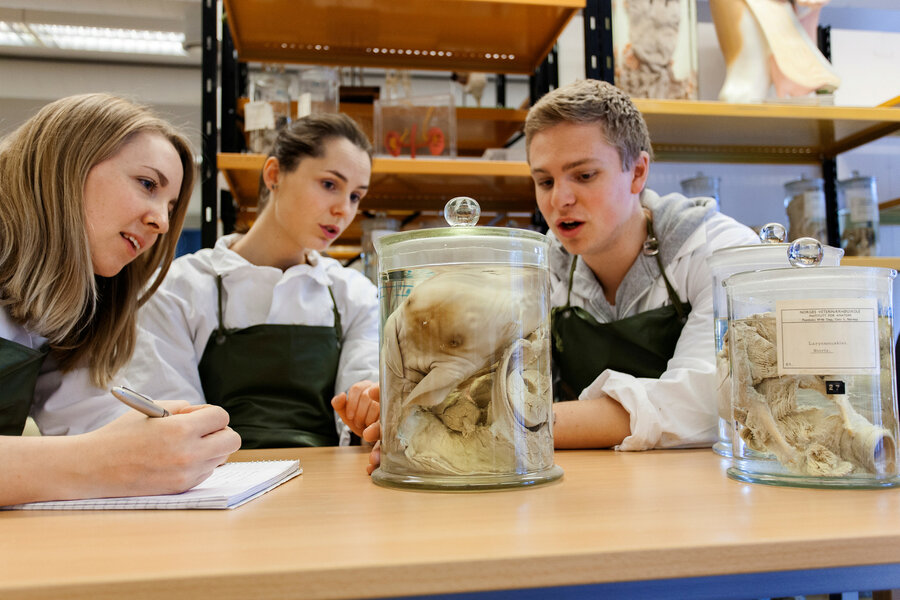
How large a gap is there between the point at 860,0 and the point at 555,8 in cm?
135

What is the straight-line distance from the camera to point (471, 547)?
0.48 metres

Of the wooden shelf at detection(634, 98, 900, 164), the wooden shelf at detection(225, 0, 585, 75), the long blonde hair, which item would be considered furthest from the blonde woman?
the wooden shelf at detection(634, 98, 900, 164)

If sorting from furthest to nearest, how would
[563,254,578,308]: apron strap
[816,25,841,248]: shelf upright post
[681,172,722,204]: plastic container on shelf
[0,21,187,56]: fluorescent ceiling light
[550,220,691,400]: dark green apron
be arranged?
[0,21,187,56]: fluorescent ceiling light, [816,25,841,248]: shelf upright post, [681,172,722,204]: plastic container on shelf, [563,254,578,308]: apron strap, [550,220,691,400]: dark green apron

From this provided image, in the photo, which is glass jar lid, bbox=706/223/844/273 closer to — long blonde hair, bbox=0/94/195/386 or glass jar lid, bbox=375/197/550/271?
glass jar lid, bbox=375/197/550/271

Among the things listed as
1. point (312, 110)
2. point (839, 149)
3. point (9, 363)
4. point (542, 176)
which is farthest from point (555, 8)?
point (9, 363)

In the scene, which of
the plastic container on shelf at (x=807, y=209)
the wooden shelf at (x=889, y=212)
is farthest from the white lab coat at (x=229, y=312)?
the wooden shelf at (x=889, y=212)

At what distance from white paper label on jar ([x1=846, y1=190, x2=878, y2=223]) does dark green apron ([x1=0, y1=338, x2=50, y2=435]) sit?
247 centimetres

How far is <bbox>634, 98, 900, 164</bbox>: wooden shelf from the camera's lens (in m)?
2.22

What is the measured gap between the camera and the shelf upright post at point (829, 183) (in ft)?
8.58

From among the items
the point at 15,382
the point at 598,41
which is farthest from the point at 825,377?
the point at 598,41

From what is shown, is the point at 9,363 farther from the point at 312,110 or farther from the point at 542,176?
the point at 312,110

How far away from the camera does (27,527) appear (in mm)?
567

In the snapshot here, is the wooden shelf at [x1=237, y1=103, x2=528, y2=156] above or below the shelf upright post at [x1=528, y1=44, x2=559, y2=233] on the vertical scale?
below

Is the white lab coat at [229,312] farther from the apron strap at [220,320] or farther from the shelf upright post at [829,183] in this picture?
the shelf upright post at [829,183]
